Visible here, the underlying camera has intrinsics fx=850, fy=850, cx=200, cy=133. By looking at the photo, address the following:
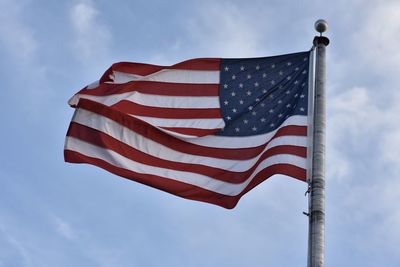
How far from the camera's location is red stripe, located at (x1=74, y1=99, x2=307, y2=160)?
19.5 meters

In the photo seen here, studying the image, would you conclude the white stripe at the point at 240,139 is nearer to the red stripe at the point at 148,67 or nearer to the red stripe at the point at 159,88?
the red stripe at the point at 159,88

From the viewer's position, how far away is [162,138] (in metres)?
20.0

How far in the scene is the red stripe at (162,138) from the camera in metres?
19.5

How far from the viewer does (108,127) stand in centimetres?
1961

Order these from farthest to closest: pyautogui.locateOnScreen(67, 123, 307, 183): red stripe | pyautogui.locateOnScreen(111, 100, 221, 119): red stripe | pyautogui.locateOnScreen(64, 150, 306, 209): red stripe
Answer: pyautogui.locateOnScreen(111, 100, 221, 119): red stripe, pyautogui.locateOnScreen(67, 123, 307, 183): red stripe, pyautogui.locateOnScreen(64, 150, 306, 209): red stripe

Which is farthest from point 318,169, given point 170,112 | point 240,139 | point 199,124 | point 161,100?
point 161,100

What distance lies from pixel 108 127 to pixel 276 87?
13.4 ft

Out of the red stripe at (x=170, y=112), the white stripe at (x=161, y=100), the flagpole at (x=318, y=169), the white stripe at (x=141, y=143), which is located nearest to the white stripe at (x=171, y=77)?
the white stripe at (x=161, y=100)

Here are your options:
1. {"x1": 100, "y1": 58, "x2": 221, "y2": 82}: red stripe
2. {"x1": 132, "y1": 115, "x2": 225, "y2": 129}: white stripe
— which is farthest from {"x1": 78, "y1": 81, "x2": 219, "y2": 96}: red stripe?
{"x1": 132, "y1": 115, "x2": 225, "y2": 129}: white stripe

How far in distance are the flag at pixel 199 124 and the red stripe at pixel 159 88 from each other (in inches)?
1.0

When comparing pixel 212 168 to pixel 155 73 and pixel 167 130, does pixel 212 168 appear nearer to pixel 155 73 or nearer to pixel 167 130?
pixel 167 130

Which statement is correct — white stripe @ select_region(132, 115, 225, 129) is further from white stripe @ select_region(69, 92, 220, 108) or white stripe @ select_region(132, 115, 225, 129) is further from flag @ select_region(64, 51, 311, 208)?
white stripe @ select_region(69, 92, 220, 108)

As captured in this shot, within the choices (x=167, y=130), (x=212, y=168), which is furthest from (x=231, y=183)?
(x=167, y=130)

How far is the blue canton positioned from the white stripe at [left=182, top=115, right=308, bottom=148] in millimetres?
121
